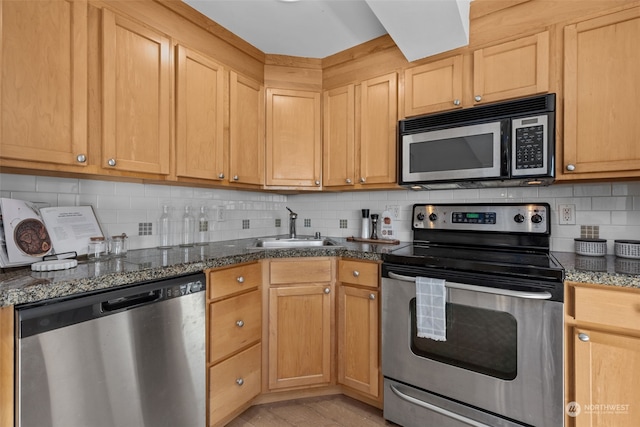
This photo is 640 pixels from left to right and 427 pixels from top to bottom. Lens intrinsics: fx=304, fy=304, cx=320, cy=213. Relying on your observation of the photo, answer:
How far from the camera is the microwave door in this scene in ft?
5.60

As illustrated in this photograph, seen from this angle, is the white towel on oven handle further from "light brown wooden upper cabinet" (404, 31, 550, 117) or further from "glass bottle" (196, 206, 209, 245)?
"glass bottle" (196, 206, 209, 245)

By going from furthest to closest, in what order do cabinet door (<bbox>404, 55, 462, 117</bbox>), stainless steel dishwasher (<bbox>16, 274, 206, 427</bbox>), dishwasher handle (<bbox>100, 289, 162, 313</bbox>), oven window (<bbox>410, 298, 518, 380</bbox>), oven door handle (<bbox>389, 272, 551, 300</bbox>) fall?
cabinet door (<bbox>404, 55, 462, 117</bbox>)
oven window (<bbox>410, 298, 518, 380</bbox>)
oven door handle (<bbox>389, 272, 551, 300</bbox>)
dishwasher handle (<bbox>100, 289, 162, 313</bbox>)
stainless steel dishwasher (<bbox>16, 274, 206, 427</bbox>)

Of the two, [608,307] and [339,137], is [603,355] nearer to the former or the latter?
[608,307]

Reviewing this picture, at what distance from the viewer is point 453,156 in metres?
1.83

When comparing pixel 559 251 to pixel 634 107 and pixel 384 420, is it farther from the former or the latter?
pixel 384 420

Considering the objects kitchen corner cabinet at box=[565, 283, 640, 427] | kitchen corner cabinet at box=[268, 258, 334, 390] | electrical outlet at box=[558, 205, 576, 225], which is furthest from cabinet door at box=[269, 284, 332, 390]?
electrical outlet at box=[558, 205, 576, 225]

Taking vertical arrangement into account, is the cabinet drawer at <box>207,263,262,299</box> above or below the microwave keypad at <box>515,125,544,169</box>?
below

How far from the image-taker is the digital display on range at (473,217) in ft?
6.40

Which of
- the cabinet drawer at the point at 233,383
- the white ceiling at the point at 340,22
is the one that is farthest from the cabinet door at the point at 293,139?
the cabinet drawer at the point at 233,383

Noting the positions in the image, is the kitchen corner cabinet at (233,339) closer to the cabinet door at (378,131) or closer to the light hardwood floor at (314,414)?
the light hardwood floor at (314,414)

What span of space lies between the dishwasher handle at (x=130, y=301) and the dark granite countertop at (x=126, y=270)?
0.20 feet

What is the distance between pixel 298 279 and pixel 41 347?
3.94 feet

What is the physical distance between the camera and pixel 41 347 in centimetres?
98

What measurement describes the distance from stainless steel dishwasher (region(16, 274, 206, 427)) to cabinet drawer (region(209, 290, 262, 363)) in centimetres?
8
